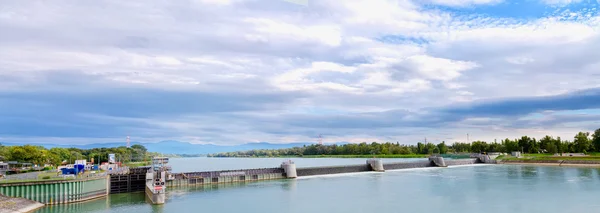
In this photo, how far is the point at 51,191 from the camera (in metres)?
34.7

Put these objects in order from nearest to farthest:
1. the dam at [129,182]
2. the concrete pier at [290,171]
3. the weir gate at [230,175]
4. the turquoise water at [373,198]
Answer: the turquoise water at [373,198], the dam at [129,182], the weir gate at [230,175], the concrete pier at [290,171]

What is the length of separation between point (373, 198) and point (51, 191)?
90.7 ft

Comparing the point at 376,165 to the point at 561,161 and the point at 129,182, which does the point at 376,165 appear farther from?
the point at 561,161

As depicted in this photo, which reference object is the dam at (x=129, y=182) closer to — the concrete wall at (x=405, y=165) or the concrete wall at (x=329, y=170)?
the concrete wall at (x=329, y=170)

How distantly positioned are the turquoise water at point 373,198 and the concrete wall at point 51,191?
4.07ft

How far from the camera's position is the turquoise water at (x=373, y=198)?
108ft

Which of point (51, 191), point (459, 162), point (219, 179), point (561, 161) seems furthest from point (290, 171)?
point (561, 161)

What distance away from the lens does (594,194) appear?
129 feet

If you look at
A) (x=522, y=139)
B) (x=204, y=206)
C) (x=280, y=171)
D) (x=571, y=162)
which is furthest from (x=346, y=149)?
(x=204, y=206)

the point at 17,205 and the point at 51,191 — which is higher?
the point at 51,191

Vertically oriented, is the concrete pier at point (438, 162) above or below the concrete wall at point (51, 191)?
below

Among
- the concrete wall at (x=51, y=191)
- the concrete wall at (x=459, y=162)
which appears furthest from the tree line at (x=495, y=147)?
the concrete wall at (x=51, y=191)

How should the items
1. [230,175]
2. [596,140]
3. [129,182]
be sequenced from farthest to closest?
[596,140] → [230,175] → [129,182]

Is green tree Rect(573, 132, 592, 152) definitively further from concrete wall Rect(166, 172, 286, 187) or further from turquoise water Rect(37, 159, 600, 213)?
concrete wall Rect(166, 172, 286, 187)
